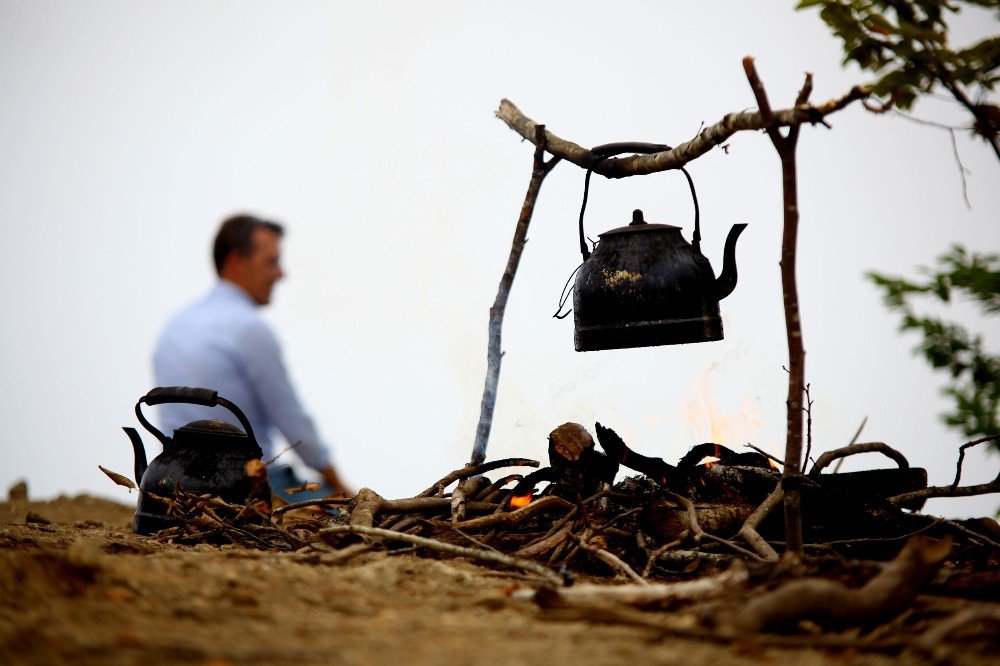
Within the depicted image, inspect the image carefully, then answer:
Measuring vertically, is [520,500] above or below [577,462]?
below

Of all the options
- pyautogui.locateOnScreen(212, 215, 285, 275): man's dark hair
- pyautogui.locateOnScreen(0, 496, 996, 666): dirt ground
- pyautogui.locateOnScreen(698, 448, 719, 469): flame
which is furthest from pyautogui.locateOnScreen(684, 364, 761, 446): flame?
pyautogui.locateOnScreen(212, 215, 285, 275): man's dark hair

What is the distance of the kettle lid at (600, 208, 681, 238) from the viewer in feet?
11.2

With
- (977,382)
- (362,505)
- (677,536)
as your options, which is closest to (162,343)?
(362,505)

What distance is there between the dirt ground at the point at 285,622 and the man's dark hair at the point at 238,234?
13.4ft

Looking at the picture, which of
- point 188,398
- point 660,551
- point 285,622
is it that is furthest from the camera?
point 188,398

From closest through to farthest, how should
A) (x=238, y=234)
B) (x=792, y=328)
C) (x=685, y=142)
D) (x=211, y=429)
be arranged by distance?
(x=792, y=328) → (x=685, y=142) → (x=211, y=429) → (x=238, y=234)

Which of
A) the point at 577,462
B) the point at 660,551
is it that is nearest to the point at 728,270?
the point at 577,462

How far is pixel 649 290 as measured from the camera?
3.25m

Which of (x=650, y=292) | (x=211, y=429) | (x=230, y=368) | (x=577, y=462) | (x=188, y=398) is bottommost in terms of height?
(x=577, y=462)

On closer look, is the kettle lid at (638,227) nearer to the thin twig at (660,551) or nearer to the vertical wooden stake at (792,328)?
the vertical wooden stake at (792,328)

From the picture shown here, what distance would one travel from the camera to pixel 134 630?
1651 mm

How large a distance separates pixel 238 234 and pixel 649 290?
3.84m

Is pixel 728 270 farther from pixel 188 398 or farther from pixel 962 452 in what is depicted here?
pixel 188 398

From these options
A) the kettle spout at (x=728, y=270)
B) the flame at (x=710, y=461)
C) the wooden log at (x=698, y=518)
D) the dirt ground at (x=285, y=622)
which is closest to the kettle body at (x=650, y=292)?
the kettle spout at (x=728, y=270)
